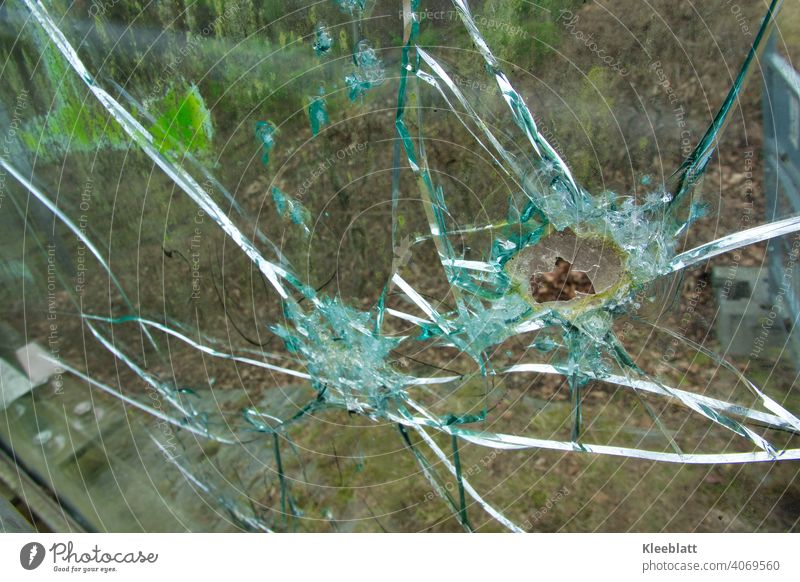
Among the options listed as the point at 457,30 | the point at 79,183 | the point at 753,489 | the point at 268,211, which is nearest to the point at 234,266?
the point at 268,211

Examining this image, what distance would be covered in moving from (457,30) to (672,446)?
56cm

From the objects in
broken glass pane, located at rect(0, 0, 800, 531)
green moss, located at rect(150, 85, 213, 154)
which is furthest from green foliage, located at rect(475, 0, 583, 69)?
green moss, located at rect(150, 85, 213, 154)

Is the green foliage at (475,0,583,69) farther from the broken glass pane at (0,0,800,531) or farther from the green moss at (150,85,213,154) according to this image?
the green moss at (150,85,213,154)

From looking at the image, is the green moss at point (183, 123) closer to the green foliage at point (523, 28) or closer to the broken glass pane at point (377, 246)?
the broken glass pane at point (377, 246)

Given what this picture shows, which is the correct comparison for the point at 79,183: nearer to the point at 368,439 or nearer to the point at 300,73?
the point at 300,73

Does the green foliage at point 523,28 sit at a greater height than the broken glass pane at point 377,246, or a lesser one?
greater

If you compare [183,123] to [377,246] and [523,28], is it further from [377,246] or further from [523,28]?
[523,28]

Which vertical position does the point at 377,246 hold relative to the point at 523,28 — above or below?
below

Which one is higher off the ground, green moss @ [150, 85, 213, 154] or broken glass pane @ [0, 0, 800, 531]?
green moss @ [150, 85, 213, 154]

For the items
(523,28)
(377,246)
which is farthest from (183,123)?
(523,28)

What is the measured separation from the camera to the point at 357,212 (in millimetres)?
632

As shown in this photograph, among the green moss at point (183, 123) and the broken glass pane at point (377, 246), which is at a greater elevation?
the green moss at point (183, 123)

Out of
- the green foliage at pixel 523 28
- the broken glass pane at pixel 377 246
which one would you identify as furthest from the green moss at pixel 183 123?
the green foliage at pixel 523 28
